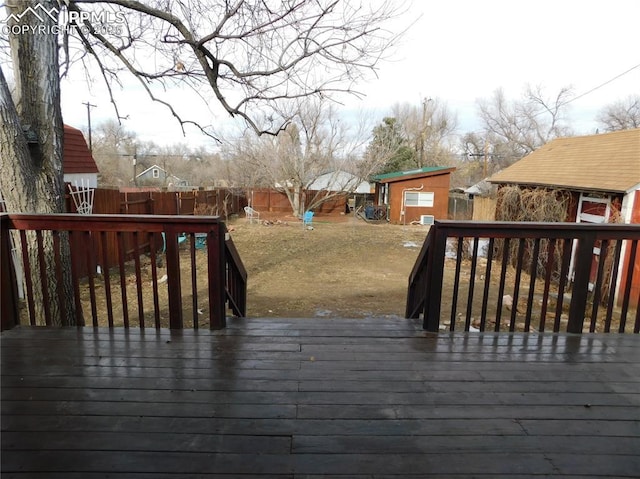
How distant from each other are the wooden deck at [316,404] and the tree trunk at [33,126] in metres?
1.04

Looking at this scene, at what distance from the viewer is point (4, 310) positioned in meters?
2.74

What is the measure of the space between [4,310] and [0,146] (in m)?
1.21

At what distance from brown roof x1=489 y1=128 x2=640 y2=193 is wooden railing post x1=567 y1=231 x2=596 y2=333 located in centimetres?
575

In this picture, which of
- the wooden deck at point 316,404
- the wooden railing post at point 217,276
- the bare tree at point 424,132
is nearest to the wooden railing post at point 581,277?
the wooden deck at point 316,404

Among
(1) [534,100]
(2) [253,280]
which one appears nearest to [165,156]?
(1) [534,100]

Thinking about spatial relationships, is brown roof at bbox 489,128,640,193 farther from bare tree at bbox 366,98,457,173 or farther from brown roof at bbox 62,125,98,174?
bare tree at bbox 366,98,457,173

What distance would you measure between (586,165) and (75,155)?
1325cm

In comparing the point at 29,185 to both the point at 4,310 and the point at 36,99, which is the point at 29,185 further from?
the point at 4,310

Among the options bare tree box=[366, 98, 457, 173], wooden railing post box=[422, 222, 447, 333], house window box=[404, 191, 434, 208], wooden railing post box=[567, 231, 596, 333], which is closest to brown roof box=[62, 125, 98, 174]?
wooden railing post box=[422, 222, 447, 333]

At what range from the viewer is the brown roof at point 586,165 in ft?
25.1

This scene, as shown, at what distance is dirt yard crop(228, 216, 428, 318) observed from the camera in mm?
6922

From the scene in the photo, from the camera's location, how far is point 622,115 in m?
25.7

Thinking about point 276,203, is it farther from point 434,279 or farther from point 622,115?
point 622,115

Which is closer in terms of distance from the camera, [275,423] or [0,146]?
[275,423]
